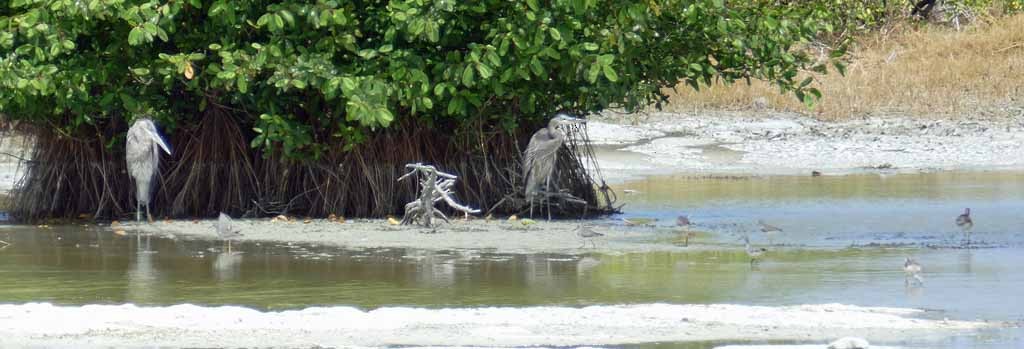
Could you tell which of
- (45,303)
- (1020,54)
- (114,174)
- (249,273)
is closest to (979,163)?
(1020,54)

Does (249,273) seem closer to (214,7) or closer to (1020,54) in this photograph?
(214,7)

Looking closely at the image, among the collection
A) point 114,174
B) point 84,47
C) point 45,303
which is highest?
point 84,47

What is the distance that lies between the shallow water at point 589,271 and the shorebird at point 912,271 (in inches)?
3.0

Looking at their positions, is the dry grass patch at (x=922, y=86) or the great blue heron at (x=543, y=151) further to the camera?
the dry grass patch at (x=922, y=86)

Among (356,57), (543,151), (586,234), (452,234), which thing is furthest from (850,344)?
(356,57)

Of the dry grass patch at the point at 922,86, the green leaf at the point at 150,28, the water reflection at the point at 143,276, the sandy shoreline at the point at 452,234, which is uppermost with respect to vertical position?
the dry grass patch at the point at 922,86

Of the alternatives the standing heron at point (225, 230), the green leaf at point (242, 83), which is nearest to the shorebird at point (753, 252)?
the standing heron at point (225, 230)

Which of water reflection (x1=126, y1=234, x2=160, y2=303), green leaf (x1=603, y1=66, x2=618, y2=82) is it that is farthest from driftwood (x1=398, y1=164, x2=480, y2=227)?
water reflection (x1=126, y1=234, x2=160, y2=303)

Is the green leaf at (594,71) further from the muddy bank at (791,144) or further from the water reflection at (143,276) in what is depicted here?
the muddy bank at (791,144)

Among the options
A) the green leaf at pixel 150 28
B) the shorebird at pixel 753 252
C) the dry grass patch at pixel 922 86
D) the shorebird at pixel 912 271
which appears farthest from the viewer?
the dry grass patch at pixel 922 86

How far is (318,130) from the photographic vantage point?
13.6m

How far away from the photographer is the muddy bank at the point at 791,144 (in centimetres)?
2031

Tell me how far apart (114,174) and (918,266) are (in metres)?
7.53

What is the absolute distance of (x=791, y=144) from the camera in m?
21.6
